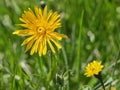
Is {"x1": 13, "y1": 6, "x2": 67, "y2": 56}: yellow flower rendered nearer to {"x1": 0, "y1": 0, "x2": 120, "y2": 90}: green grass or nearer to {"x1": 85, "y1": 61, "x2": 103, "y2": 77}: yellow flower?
{"x1": 85, "y1": 61, "x2": 103, "y2": 77}: yellow flower

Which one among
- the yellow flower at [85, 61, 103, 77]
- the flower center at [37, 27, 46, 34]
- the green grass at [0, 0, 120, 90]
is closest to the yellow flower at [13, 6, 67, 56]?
the flower center at [37, 27, 46, 34]

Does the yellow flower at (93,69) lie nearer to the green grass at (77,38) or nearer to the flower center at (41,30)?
the flower center at (41,30)

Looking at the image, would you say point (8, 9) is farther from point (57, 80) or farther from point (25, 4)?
point (57, 80)

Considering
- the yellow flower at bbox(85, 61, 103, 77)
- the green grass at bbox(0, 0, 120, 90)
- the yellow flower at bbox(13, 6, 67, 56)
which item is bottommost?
the yellow flower at bbox(85, 61, 103, 77)

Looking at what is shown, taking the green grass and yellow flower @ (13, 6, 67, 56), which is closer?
yellow flower @ (13, 6, 67, 56)

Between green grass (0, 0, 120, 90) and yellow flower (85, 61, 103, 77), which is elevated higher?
green grass (0, 0, 120, 90)

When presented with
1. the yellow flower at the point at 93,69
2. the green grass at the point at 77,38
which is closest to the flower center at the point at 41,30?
the yellow flower at the point at 93,69

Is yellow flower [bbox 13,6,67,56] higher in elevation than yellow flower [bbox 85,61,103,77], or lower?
higher

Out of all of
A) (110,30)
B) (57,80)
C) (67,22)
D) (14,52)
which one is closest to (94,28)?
(110,30)
